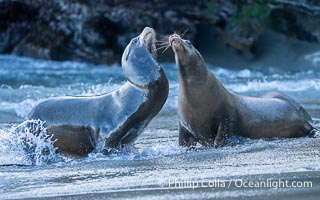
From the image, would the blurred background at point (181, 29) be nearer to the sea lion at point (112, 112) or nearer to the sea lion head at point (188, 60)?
the sea lion head at point (188, 60)

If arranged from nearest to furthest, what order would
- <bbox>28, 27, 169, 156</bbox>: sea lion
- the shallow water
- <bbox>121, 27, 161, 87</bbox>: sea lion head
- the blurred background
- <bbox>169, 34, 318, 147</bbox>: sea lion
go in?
the shallow water < <bbox>28, 27, 169, 156</bbox>: sea lion < <bbox>121, 27, 161, 87</bbox>: sea lion head < <bbox>169, 34, 318, 147</bbox>: sea lion < the blurred background

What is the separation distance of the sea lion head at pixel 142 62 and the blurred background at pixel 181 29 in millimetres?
13768

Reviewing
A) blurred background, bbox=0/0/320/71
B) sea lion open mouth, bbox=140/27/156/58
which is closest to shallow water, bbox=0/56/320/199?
sea lion open mouth, bbox=140/27/156/58

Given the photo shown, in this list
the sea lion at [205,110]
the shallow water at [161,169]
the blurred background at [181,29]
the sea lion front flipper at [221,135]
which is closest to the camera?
the shallow water at [161,169]

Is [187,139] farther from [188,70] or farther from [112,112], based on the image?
[112,112]

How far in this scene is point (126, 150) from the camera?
7.10m

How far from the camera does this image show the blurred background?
21.5 metres

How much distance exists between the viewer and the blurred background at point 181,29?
21.5 meters

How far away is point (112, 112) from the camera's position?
23.4 ft

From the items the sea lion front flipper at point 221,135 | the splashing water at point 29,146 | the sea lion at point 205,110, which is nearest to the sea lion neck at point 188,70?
the sea lion at point 205,110

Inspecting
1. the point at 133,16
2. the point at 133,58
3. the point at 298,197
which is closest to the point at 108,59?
the point at 133,16

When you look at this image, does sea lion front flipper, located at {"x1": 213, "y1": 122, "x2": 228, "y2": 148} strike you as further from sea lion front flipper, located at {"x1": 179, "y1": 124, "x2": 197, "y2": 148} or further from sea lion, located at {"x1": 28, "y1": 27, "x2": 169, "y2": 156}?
sea lion, located at {"x1": 28, "y1": 27, "x2": 169, "y2": 156}

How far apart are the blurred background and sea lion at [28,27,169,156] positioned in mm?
13989

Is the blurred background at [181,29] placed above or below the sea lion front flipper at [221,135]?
above
